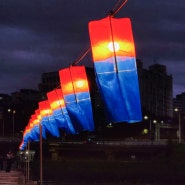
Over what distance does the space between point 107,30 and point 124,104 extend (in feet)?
6.02

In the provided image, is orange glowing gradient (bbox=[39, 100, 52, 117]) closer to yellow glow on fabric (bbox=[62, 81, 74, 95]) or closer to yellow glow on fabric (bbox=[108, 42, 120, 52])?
yellow glow on fabric (bbox=[62, 81, 74, 95])

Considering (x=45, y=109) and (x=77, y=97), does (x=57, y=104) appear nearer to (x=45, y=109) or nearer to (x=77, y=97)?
(x=45, y=109)

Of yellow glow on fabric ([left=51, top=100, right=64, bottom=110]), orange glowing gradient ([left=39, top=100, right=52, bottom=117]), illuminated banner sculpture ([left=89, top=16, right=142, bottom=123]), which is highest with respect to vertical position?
orange glowing gradient ([left=39, top=100, right=52, bottom=117])

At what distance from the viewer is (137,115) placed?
11859mm

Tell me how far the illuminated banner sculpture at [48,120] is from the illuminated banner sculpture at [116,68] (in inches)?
527

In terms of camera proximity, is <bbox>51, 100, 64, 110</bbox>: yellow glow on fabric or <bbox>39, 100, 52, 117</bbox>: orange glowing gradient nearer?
<bbox>51, 100, 64, 110</bbox>: yellow glow on fabric

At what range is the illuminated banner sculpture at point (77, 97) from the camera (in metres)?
18.0

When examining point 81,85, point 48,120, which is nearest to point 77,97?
point 81,85

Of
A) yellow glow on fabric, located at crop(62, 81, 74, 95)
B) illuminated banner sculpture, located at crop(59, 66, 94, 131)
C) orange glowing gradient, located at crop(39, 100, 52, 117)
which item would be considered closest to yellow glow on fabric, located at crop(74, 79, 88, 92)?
illuminated banner sculpture, located at crop(59, 66, 94, 131)

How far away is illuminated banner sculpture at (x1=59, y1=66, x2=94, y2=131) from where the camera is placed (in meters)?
18.0

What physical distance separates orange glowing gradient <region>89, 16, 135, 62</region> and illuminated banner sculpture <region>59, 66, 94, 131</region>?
5430 mm

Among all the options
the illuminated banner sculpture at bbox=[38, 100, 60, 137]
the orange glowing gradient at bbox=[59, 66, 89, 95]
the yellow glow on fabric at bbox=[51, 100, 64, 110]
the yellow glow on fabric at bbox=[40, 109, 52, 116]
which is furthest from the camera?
the yellow glow on fabric at bbox=[40, 109, 52, 116]

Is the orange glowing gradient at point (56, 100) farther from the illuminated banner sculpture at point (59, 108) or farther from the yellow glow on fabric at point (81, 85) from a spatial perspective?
the yellow glow on fabric at point (81, 85)

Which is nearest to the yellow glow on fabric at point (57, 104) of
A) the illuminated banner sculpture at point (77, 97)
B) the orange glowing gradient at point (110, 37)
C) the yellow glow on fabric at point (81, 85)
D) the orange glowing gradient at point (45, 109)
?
the orange glowing gradient at point (45, 109)
